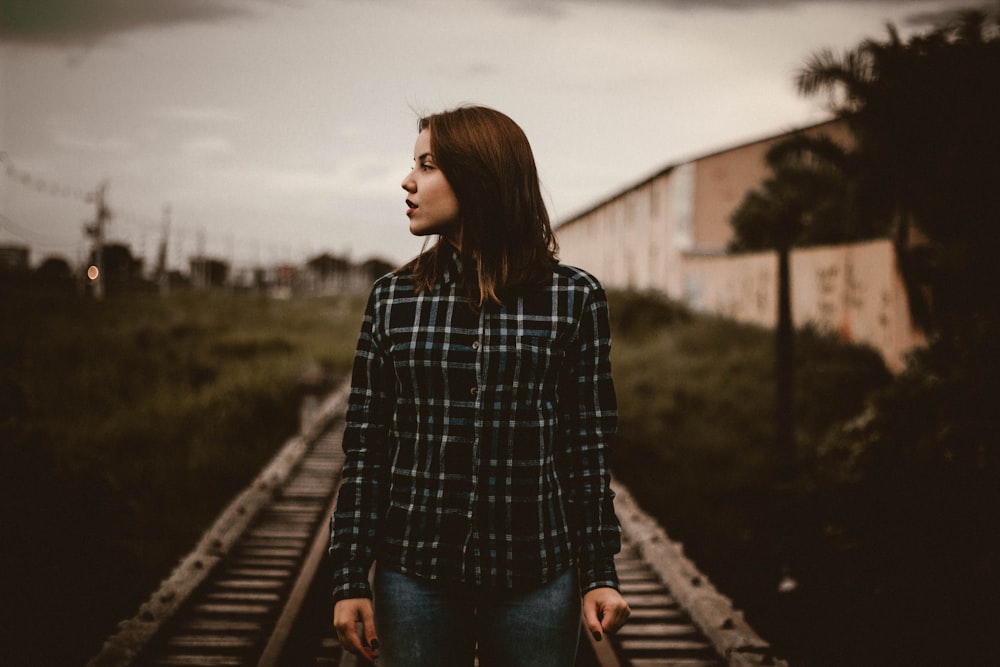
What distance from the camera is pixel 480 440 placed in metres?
1.65

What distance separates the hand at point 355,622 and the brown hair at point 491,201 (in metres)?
0.66

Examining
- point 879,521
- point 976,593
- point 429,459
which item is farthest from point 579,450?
point 879,521

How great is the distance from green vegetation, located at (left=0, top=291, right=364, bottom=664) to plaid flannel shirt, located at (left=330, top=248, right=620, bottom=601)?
11.7 ft

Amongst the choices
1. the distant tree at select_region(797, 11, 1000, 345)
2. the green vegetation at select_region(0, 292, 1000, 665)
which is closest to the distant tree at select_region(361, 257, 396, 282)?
the green vegetation at select_region(0, 292, 1000, 665)

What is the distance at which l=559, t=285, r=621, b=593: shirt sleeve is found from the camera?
1.70 metres

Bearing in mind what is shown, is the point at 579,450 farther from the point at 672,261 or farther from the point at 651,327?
the point at 672,261

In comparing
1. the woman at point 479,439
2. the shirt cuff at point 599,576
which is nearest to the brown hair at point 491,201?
the woman at point 479,439

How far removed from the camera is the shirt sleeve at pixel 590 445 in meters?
1.70

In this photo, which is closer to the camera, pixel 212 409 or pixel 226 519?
pixel 226 519

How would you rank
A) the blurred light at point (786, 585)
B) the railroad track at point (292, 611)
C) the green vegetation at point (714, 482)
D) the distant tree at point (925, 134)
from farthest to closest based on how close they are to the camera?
the distant tree at point (925, 134)
the blurred light at point (786, 585)
the green vegetation at point (714, 482)
the railroad track at point (292, 611)

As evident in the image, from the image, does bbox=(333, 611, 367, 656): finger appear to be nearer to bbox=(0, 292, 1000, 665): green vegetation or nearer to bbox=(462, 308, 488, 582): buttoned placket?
bbox=(462, 308, 488, 582): buttoned placket

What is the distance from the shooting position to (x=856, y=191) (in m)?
12.5

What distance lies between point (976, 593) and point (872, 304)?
9841 mm

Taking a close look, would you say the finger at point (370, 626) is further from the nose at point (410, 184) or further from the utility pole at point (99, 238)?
the utility pole at point (99, 238)
